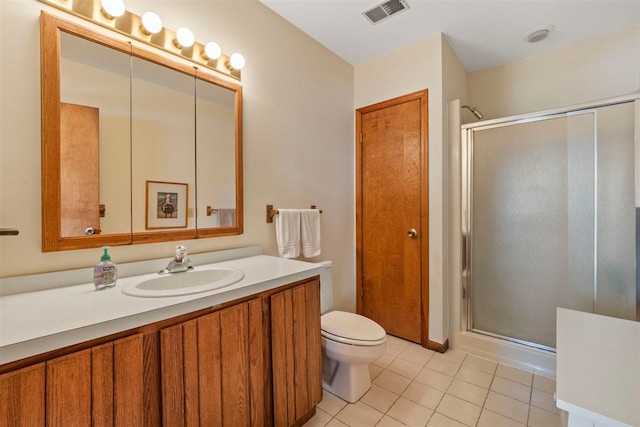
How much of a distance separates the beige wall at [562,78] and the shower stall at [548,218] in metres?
0.65

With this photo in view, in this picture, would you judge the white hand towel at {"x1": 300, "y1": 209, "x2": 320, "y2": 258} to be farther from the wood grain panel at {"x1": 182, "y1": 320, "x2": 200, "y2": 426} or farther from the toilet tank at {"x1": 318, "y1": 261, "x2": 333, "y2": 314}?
the wood grain panel at {"x1": 182, "y1": 320, "x2": 200, "y2": 426}

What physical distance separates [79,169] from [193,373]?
2.99 ft

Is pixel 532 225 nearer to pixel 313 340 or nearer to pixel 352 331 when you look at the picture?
pixel 352 331

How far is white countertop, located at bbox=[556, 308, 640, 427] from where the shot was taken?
0.75 metres

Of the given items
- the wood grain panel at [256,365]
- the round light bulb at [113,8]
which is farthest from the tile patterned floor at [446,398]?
the round light bulb at [113,8]

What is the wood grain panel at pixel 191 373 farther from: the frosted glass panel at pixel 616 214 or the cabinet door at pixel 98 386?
the frosted glass panel at pixel 616 214

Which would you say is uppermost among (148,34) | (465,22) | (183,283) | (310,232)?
(465,22)

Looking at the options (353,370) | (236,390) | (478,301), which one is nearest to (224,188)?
(236,390)

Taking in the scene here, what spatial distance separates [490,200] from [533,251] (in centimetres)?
46

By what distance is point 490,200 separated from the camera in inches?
84.0

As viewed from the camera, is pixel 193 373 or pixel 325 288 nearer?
pixel 193 373

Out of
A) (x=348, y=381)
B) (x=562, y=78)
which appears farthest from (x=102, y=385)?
(x=562, y=78)

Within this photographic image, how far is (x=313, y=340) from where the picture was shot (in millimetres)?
1356

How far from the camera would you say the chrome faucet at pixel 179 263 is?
1.26 meters
